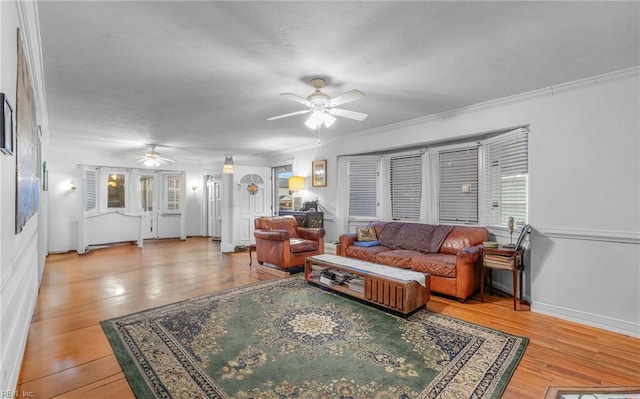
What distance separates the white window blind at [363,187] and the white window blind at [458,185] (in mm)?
1242

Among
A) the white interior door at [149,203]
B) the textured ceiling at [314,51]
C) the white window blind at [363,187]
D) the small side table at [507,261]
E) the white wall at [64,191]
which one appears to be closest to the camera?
the textured ceiling at [314,51]

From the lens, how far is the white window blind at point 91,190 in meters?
7.49

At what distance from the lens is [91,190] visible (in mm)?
7699

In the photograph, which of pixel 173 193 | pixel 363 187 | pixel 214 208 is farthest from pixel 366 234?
pixel 173 193

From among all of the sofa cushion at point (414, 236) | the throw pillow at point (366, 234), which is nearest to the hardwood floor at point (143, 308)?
the sofa cushion at point (414, 236)

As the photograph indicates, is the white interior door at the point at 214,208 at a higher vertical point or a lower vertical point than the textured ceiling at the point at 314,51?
lower

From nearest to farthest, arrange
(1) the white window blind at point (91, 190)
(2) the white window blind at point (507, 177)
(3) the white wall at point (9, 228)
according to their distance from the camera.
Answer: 1. (3) the white wall at point (9, 228)
2. (2) the white window blind at point (507, 177)
3. (1) the white window blind at point (91, 190)

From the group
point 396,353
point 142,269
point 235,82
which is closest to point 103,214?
point 142,269

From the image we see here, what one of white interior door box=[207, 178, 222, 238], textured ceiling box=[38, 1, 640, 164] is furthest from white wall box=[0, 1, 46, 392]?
white interior door box=[207, 178, 222, 238]

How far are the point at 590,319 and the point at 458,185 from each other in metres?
2.24

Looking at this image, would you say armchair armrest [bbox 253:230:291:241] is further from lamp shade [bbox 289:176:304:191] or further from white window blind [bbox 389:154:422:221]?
white window blind [bbox 389:154:422:221]

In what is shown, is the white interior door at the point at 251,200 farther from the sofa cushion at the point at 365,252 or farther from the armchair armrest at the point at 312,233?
the sofa cushion at the point at 365,252

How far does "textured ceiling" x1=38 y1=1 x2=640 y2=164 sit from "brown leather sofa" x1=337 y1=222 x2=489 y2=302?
1800 millimetres

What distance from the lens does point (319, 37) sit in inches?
89.4
